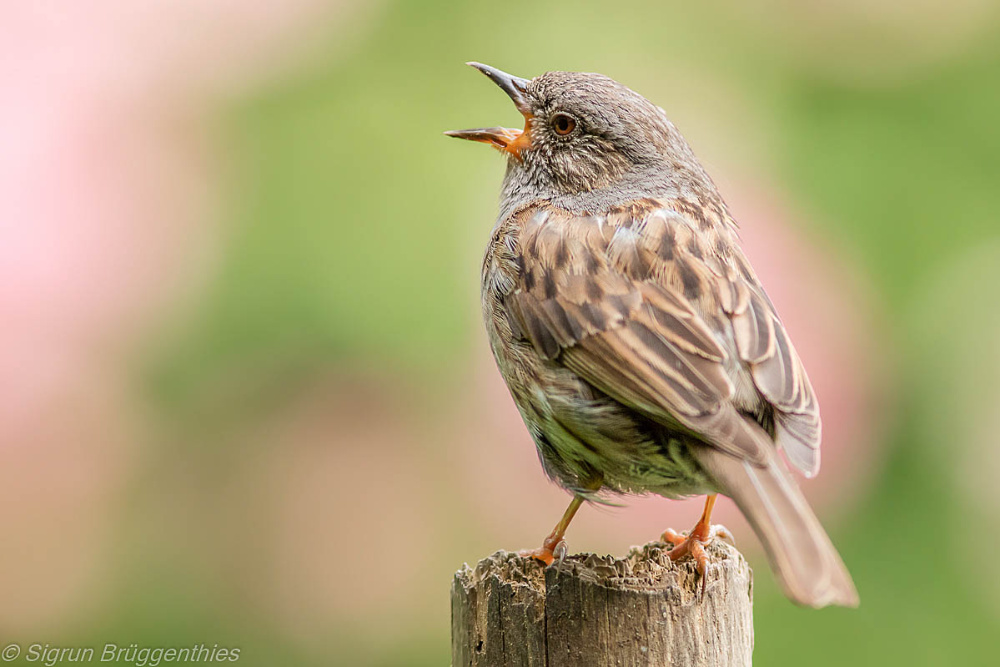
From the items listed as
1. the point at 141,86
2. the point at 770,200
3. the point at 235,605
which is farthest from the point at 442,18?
the point at 235,605

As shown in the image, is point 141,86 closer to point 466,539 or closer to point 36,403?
point 36,403

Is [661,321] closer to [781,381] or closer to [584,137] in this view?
[781,381]

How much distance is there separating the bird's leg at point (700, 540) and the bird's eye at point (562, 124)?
1.30 meters

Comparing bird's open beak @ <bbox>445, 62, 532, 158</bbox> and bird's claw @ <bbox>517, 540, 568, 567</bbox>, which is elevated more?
bird's open beak @ <bbox>445, 62, 532, 158</bbox>

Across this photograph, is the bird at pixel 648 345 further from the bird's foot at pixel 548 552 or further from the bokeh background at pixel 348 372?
the bokeh background at pixel 348 372

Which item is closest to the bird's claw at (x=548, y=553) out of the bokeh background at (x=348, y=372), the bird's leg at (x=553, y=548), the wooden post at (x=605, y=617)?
the bird's leg at (x=553, y=548)

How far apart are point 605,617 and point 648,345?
729mm

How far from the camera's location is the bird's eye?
395 centimetres

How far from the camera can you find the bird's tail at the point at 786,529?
8.06 ft

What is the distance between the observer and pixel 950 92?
514cm

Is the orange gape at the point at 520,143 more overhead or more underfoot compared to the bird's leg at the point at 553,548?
more overhead

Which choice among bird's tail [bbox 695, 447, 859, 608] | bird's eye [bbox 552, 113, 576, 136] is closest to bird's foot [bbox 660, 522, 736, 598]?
bird's tail [bbox 695, 447, 859, 608]

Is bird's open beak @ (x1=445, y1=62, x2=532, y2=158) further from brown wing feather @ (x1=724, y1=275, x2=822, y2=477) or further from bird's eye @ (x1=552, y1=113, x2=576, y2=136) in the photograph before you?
brown wing feather @ (x1=724, y1=275, x2=822, y2=477)

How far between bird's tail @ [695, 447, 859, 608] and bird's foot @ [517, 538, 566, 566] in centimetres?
53
